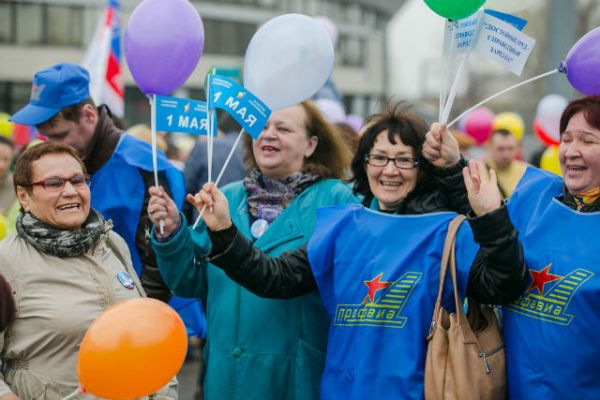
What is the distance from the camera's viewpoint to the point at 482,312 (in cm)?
322

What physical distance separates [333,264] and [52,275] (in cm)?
107

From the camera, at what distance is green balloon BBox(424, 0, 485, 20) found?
10.5 ft

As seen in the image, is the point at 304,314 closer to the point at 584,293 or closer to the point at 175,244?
the point at 175,244

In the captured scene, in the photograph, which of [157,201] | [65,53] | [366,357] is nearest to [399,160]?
[366,357]

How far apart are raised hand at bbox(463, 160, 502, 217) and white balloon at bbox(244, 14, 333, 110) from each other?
994 mm

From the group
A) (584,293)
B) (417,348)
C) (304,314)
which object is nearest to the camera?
(584,293)

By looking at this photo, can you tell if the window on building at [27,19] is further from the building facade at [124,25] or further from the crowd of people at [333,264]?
the crowd of people at [333,264]

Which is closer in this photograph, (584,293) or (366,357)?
(584,293)

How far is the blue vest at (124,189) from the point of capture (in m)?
4.14

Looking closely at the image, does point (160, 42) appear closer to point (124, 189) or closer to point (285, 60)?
point (285, 60)

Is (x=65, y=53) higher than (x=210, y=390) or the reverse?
the reverse

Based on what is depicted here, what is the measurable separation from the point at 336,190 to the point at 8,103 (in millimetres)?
36823

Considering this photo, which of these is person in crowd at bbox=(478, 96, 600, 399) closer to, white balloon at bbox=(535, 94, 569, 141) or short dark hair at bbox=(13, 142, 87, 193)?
short dark hair at bbox=(13, 142, 87, 193)

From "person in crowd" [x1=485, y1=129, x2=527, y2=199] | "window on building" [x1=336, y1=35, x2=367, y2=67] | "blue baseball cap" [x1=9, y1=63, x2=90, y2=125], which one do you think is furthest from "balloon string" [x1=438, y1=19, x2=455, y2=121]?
"window on building" [x1=336, y1=35, x2=367, y2=67]
